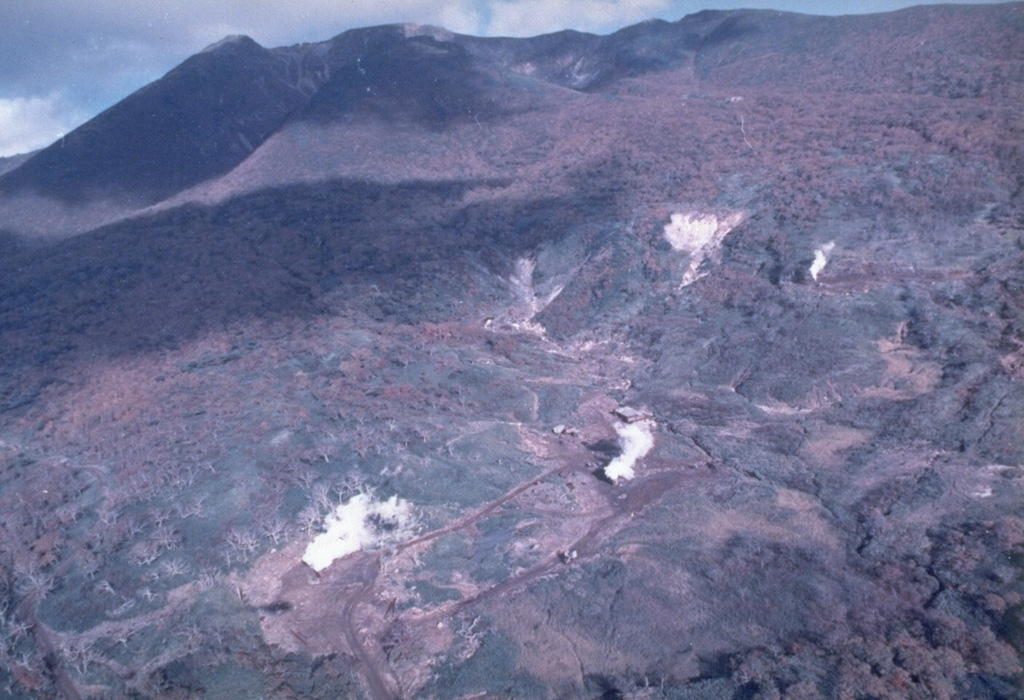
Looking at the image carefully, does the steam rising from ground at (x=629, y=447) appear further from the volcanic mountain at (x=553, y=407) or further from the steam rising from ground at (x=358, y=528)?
the steam rising from ground at (x=358, y=528)

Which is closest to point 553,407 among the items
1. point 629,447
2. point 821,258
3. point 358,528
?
point 629,447

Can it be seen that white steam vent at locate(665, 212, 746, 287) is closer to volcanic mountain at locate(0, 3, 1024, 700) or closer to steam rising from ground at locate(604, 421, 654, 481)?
volcanic mountain at locate(0, 3, 1024, 700)

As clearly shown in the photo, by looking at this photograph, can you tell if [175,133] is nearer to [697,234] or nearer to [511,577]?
[697,234]

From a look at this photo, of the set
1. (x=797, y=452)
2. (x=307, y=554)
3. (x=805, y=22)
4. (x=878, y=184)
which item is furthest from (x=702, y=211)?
(x=805, y=22)

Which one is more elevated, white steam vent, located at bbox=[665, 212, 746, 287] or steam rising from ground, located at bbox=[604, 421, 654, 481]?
white steam vent, located at bbox=[665, 212, 746, 287]

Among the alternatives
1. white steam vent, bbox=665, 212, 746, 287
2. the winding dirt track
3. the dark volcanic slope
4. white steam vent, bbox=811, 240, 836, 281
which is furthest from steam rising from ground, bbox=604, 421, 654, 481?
the dark volcanic slope

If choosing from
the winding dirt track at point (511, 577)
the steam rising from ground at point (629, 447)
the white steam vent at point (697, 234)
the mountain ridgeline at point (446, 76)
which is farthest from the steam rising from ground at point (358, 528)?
the mountain ridgeline at point (446, 76)

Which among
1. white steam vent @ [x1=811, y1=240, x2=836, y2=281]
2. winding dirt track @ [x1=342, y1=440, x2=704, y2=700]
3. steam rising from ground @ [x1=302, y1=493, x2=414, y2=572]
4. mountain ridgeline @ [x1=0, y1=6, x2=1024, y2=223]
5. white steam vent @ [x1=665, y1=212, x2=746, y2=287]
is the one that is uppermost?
mountain ridgeline @ [x1=0, y1=6, x2=1024, y2=223]
